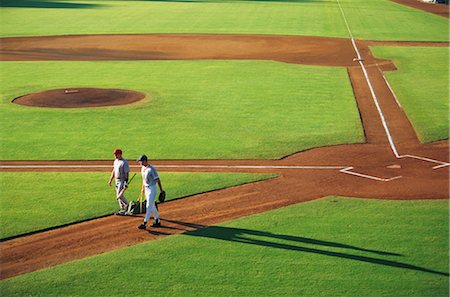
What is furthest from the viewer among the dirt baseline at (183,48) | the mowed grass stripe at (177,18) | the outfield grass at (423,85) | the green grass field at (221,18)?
the mowed grass stripe at (177,18)

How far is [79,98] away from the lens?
31.5 meters

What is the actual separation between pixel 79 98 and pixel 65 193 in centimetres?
1286

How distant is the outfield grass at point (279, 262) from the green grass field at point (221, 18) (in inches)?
1428

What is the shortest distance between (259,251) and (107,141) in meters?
10.6

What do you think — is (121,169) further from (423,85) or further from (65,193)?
(423,85)

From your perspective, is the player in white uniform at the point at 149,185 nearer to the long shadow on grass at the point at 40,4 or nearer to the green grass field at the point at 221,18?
the green grass field at the point at 221,18

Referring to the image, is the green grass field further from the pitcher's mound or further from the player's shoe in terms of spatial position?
the player's shoe

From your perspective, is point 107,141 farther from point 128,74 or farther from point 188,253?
point 128,74

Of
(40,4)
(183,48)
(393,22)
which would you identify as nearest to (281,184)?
(183,48)

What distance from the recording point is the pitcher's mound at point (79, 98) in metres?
30.5

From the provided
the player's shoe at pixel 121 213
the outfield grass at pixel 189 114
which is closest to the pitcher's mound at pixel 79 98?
the outfield grass at pixel 189 114

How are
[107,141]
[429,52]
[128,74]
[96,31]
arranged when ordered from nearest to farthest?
[107,141] < [128,74] < [429,52] < [96,31]

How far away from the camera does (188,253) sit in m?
15.2

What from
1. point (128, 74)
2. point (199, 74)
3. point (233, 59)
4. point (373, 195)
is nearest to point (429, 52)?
point (233, 59)
